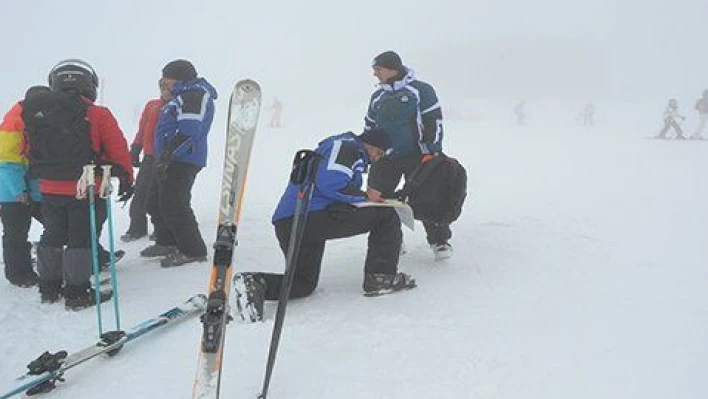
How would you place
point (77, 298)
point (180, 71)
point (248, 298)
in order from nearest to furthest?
1. point (248, 298)
2. point (77, 298)
3. point (180, 71)

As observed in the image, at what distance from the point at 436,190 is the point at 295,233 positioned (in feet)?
7.87

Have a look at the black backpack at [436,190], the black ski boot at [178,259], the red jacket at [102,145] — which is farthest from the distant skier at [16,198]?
the black backpack at [436,190]

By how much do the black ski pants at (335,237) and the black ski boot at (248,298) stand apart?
7.4 inches

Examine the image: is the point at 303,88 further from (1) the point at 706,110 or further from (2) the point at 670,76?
(1) the point at 706,110

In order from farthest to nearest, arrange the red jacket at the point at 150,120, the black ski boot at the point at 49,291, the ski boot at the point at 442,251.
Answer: the red jacket at the point at 150,120 < the ski boot at the point at 442,251 < the black ski boot at the point at 49,291

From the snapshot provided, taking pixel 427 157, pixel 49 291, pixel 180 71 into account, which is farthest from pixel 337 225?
pixel 49 291

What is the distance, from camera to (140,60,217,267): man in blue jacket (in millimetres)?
5270

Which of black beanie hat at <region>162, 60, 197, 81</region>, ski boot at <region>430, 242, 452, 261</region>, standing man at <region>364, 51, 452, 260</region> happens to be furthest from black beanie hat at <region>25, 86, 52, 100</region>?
ski boot at <region>430, 242, 452, 261</region>

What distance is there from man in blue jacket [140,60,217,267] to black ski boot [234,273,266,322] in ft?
5.60

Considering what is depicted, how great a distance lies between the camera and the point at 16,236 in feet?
16.6

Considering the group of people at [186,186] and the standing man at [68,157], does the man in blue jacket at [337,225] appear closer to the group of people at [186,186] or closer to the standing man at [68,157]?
the group of people at [186,186]

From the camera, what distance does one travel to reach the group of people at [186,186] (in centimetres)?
423

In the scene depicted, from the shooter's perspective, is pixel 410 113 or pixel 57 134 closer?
pixel 57 134

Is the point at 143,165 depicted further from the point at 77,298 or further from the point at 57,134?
the point at 77,298
